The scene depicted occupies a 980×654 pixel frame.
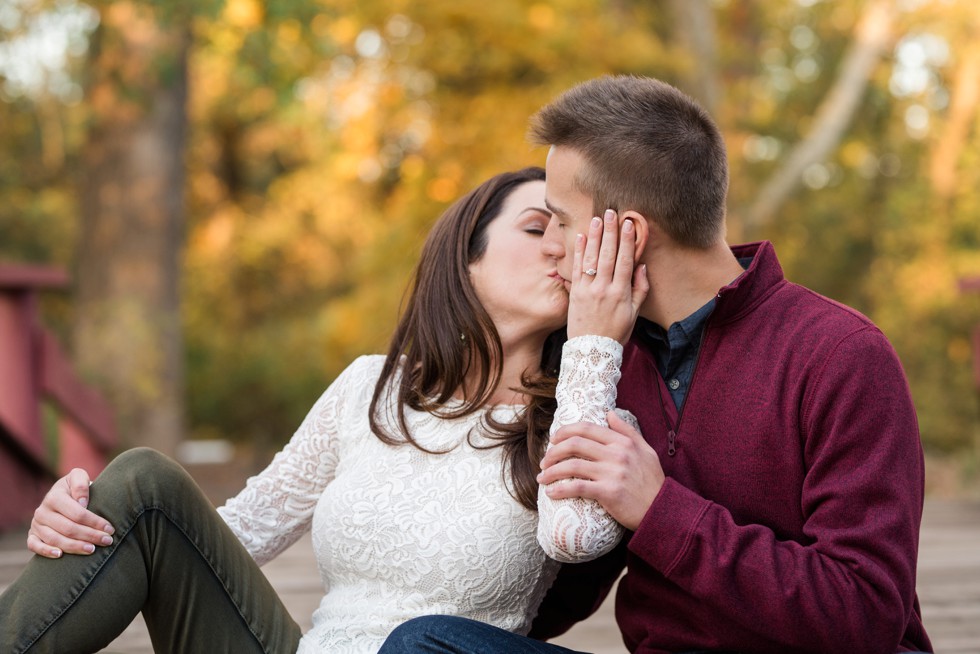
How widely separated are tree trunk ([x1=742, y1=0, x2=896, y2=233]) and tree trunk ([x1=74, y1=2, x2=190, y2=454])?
467cm

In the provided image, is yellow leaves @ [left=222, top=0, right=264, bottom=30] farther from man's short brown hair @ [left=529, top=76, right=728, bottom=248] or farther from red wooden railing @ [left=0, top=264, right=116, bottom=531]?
man's short brown hair @ [left=529, top=76, right=728, bottom=248]

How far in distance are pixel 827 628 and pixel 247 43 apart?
5660 mm

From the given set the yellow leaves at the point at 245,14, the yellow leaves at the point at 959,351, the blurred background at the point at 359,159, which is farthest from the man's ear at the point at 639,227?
the yellow leaves at the point at 959,351

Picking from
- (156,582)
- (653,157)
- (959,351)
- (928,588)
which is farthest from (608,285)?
(959,351)

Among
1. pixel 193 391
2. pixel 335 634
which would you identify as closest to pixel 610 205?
pixel 335 634

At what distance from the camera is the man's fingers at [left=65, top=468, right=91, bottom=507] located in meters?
1.87

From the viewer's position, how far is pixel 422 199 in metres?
8.52

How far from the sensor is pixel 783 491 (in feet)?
5.39

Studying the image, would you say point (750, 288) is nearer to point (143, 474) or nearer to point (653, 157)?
point (653, 157)

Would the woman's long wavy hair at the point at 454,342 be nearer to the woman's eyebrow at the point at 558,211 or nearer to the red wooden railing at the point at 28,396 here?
the woman's eyebrow at the point at 558,211

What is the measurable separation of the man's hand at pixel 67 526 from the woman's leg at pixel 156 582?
0.8 inches

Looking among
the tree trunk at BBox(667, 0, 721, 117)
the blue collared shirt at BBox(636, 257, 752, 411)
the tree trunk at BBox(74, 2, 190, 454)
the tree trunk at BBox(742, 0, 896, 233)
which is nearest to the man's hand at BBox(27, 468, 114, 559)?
the blue collared shirt at BBox(636, 257, 752, 411)

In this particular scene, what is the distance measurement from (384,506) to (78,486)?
0.51 metres

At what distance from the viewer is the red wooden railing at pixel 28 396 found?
4930mm
